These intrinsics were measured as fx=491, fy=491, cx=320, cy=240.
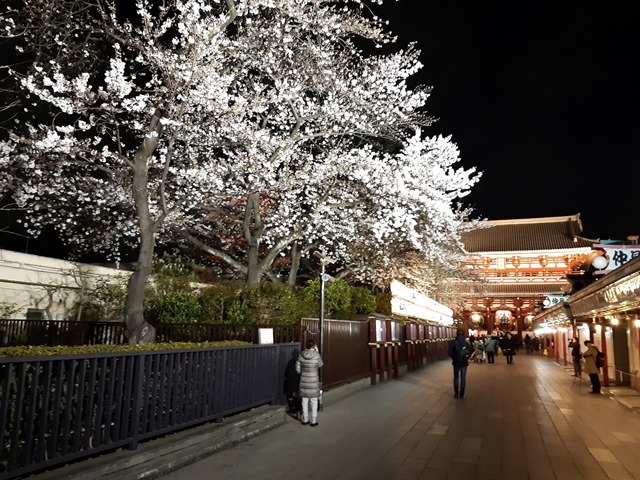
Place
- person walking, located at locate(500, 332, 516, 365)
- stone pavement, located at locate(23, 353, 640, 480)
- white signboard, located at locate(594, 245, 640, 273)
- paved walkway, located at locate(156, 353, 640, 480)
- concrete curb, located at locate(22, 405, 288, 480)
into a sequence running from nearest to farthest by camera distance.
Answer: concrete curb, located at locate(22, 405, 288, 480) → stone pavement, located at locate(23, 353, 640, 480) → paved walkway, located at locate(156, 353, 640, 480) → white signboard, located at locate(594, 245, 640, 273) → person walking, located at locate(500, 332, 516, 365)

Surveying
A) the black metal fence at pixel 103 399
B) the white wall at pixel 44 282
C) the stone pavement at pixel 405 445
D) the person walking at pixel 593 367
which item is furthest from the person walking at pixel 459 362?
the white wall at pixel 44 282

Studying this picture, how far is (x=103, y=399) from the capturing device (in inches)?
203

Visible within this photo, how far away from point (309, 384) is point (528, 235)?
158 ft

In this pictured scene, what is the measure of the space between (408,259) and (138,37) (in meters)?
16.9

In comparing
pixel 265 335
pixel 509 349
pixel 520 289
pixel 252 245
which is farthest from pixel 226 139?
pixel 520 289

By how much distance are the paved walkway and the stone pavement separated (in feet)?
0.05

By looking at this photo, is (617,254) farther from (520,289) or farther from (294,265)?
(520,289)

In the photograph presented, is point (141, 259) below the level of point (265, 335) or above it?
above

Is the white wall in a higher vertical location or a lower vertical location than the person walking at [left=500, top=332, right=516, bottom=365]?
higher

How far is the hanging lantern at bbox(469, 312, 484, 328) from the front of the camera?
1948 inches

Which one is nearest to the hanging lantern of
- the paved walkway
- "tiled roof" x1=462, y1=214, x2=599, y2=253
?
"tiled roof" x1=462, y1=214, x2=599, y2=253

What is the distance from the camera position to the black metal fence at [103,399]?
425 centimetres

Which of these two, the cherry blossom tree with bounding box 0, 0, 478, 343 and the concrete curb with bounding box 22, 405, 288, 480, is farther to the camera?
the cherry blossom tree with bounding box 0, 0, 478, 343

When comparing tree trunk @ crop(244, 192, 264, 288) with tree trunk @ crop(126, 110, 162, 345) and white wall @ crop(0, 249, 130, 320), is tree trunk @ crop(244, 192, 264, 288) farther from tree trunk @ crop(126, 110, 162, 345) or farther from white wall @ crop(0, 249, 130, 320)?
tree trunk @ crop(126, 110, 162, 345)
